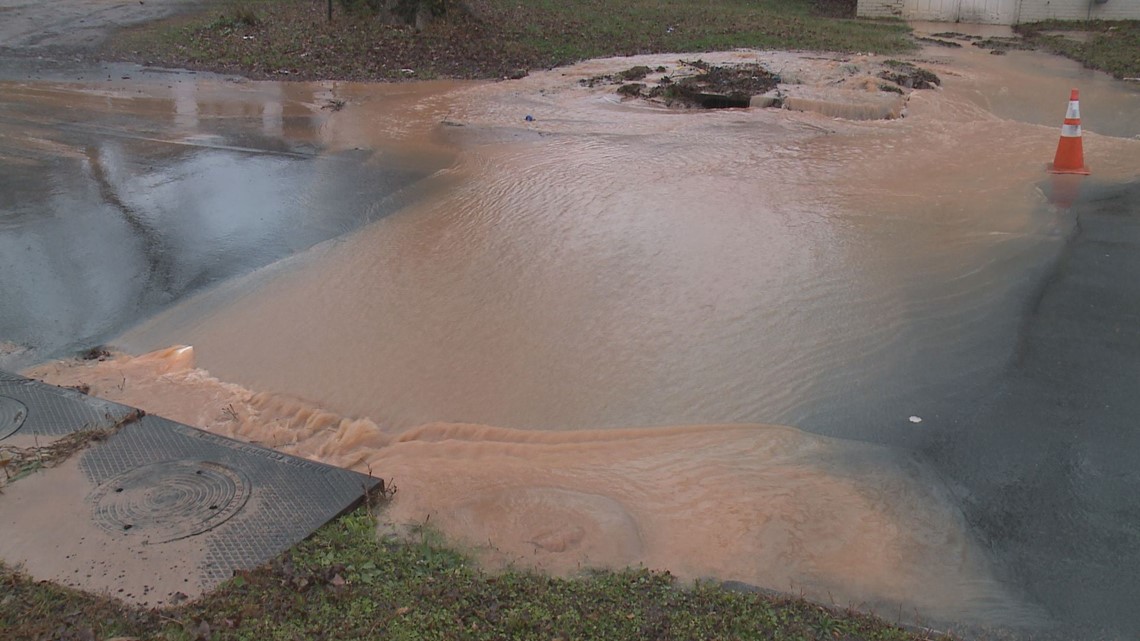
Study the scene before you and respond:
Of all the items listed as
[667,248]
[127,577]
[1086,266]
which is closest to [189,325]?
[127,577]

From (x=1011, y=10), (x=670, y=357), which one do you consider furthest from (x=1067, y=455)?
(x=1011, y=10)

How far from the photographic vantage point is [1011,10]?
23.2 metres

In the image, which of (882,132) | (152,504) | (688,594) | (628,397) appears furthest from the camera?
(882,132)

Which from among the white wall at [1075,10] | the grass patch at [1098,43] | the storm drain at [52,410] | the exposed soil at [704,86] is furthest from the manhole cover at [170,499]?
the white wall at [1075,10]

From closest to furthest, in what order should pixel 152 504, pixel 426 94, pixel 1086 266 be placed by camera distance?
pixel 152 504
pixel 1086 266
pixel 426 94

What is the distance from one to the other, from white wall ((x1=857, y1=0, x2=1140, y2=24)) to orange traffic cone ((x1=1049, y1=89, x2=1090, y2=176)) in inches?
636

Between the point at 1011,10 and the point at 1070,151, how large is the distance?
16.6 metres

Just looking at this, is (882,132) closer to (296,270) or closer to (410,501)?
(296,270)

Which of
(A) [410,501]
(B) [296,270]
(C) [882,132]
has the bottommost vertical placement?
(A) [410,501]

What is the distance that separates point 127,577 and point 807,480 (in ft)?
10.0

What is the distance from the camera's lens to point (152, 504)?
13.0ft

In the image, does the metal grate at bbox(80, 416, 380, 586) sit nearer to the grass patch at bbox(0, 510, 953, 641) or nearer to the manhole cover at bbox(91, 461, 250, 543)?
the manhole cover at bbox(91, 461, 250, 543)

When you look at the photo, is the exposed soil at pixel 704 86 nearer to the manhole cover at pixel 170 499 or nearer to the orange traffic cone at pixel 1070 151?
the orange traffic cone at pixel 1070 151

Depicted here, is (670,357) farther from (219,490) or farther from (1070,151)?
(1070,151)
